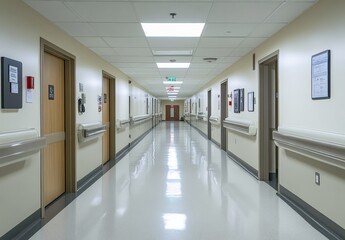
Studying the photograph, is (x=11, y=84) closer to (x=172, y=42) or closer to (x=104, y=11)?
(x=104, y=11)

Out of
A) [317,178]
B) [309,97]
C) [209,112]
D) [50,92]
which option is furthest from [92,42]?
[209,112]

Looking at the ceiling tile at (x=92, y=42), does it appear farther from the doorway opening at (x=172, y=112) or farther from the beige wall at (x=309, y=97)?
the doorway opening at (x=172, y=112)

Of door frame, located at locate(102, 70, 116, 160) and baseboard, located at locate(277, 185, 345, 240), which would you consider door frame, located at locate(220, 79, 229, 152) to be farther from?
baseboard, located at locate(277, 185, 345, 240)

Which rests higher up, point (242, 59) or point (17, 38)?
point (242, 59)

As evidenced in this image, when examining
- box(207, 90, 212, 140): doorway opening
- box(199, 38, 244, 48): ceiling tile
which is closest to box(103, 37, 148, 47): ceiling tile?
box(199, 38, 244, 48): ceiling tile

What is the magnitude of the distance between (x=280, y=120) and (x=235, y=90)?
297 centimetres

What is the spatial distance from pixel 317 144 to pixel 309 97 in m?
0.77

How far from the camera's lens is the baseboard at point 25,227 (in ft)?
9.64

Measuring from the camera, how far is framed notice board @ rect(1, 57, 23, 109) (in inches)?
110

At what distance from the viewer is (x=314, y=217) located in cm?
346

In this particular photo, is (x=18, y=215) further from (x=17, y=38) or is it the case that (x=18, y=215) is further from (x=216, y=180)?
(x=216, y=180)

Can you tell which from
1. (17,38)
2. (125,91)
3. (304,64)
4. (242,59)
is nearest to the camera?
(17,38)

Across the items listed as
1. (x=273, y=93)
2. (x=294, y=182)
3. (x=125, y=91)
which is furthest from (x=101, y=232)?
(x=125, y=91)

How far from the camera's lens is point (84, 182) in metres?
5.41
